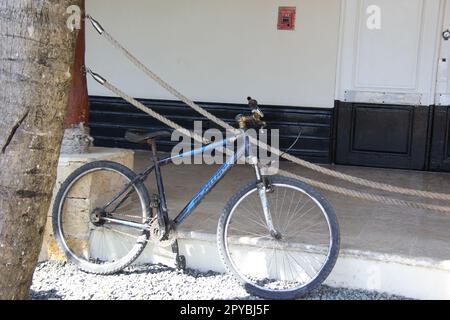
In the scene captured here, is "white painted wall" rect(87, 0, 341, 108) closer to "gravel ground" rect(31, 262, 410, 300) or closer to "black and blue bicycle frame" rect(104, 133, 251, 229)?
"black and blue bicycle frame" rect(104, 133, 251, 229)

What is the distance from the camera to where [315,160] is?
6.32m

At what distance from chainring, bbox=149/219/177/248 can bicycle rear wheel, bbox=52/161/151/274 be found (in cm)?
6

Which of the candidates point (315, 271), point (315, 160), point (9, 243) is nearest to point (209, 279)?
point (315, 271)

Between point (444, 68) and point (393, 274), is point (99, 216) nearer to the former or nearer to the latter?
point (393, 274)

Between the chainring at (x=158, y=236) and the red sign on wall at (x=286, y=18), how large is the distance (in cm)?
328

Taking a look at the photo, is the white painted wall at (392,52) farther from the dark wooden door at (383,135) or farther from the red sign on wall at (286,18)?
the red sign on wall at (286,18)

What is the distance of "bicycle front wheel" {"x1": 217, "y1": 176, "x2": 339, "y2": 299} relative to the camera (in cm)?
326

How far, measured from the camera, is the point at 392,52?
5.89 m

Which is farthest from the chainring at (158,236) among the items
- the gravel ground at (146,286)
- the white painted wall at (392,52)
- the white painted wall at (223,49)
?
the white painted wall at (392,52)

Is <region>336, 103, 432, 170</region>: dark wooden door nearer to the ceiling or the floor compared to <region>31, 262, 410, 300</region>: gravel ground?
nearer to the ceiling

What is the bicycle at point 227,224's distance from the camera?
3342 millimetres
